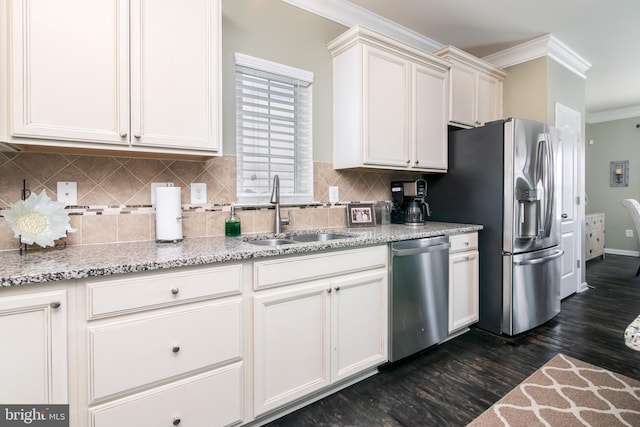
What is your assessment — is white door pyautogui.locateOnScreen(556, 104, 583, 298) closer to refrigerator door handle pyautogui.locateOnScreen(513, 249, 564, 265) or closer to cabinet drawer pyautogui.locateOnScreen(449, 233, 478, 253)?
refrigerator door handle pyautogui.locateOnScreen(513, 249, 564, 265)

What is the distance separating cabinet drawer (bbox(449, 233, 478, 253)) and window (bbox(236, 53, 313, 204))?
1155 mm

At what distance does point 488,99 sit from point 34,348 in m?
3.97

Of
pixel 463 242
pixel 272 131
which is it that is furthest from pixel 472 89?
pixel 272 131

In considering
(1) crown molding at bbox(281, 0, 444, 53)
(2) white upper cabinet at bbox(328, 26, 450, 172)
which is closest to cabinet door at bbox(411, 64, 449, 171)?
(2) white upper cabinet at bbox(328, 26, 450, 172)

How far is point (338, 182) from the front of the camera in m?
2.74

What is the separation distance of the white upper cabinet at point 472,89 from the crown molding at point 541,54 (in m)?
0.22

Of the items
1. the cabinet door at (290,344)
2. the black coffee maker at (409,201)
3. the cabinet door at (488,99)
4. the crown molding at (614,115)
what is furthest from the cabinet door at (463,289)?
the crown molding at (614,115)

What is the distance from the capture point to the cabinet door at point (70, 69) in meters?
1.33

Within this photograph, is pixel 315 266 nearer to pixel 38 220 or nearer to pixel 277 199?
pixel 277 199

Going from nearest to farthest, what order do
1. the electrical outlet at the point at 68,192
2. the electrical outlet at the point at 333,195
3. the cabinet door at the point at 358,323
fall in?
the electrical outlet at the point at 68,192 → the cabinet door at the point at 358,323 → the electrical outlet at the point at 333,195

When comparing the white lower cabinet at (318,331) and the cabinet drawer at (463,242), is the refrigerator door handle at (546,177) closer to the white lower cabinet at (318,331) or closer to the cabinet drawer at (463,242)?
the cabinet drawer at (463,242)

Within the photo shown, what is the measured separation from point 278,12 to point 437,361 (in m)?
2.72

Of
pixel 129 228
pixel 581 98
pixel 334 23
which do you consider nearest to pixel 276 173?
pixel 129 228

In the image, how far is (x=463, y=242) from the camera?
2660mm
